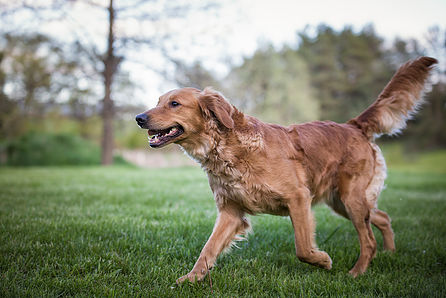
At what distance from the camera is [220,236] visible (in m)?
3.11

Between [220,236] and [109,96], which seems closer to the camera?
[220,236]

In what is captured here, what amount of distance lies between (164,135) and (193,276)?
1.26 metres

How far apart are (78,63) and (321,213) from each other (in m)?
14.2

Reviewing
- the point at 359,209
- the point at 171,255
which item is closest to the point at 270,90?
the point at 359,209

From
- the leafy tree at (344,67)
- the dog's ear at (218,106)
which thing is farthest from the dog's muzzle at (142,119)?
the leafy tree at (344,67)

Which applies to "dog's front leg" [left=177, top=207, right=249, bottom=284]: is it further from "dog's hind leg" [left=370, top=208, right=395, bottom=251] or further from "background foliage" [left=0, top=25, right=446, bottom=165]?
"background foliage" [left=0, top=25, right=446, bottom=165]

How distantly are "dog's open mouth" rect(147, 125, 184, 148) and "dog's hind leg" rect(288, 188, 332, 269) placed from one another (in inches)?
47.3

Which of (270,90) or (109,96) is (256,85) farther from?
(109,96)

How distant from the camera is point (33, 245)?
316cm

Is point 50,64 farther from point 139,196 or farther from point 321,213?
point 321,213

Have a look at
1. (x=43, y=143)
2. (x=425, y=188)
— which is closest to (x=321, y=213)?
(x=425, y=188)

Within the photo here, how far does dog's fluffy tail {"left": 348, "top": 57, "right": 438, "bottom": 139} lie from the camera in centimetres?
407

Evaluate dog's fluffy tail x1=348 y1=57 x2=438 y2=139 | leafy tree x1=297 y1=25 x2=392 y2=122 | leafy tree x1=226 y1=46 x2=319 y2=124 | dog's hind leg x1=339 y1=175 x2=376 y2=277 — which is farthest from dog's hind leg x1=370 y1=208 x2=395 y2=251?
leafy tree x1=297 y1=25 x2=392 y2=122

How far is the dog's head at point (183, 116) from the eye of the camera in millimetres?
3045
